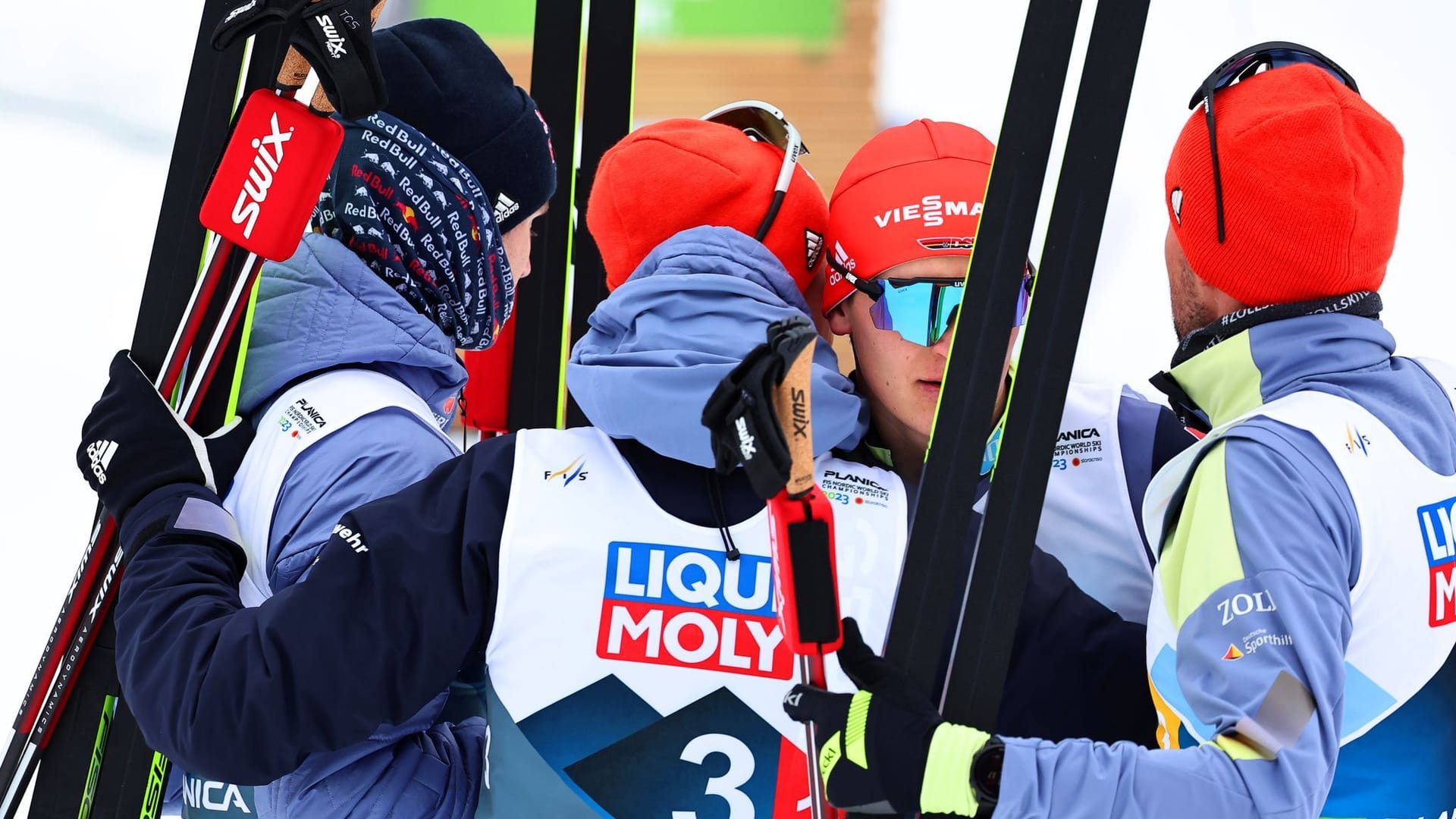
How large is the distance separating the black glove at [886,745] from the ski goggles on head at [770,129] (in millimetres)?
486

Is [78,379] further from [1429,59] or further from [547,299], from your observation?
[1429,59]

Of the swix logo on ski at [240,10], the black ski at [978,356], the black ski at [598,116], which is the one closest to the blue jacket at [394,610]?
the black ski at [978,356]

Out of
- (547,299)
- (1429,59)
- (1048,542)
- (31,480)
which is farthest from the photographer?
(1429,59)

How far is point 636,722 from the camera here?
1.10 metres

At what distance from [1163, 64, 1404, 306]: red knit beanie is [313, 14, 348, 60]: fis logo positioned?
2.55 ft

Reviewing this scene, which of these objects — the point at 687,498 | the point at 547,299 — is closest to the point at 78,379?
the point at 547,299

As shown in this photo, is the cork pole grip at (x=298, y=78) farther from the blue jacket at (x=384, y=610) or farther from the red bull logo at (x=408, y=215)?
the blue jacket at (x=384, y=610)

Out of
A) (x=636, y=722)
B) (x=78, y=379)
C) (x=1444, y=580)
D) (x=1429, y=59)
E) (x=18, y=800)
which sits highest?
(x=1429, y=59)

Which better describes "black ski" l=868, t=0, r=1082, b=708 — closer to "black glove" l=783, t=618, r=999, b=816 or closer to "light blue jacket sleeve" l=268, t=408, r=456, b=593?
"black glove" l=783, t=618, r=999, b=816

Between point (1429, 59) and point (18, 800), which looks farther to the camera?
point (1429, 59)

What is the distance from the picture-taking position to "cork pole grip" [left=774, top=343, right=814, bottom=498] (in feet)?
3.04

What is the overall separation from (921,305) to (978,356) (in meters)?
0.24

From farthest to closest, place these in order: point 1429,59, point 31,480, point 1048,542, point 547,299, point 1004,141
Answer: point 1429,59 < point 31,480 < point 547,299 < point 1048,542 < point 1004,141

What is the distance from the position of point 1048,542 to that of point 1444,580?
423 mm
